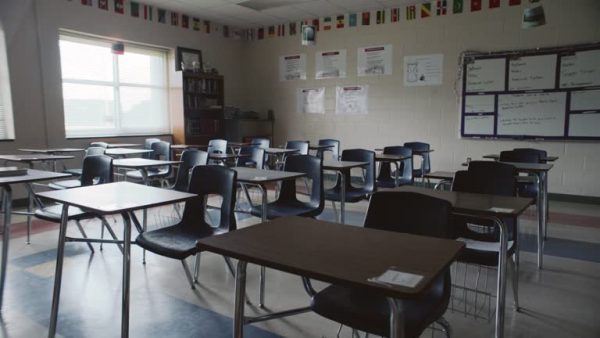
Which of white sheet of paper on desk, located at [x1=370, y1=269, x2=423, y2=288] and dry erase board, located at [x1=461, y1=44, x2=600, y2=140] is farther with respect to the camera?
dry erase board, located at [x1=461, y1=44, x2=600, y2=140]

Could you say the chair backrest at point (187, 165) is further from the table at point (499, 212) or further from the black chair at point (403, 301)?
the table at point (499, 212)

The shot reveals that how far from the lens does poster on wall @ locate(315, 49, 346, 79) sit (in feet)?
24.1

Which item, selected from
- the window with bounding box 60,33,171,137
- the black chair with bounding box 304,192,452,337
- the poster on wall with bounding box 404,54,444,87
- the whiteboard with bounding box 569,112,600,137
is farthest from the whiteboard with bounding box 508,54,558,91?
the window with bounding box 60,33,171,137

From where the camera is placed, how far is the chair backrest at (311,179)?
3.20 meters

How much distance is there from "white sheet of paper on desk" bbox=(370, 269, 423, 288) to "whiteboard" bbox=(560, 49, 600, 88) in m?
5.58

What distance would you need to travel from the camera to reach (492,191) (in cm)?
257

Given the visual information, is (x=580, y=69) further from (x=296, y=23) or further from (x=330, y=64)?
(x=296, y=23)

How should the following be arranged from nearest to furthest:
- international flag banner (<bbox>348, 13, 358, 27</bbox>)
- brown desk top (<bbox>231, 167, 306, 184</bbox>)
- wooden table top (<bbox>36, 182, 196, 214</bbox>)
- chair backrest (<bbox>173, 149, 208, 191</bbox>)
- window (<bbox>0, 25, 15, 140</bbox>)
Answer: wooden table top (<bbox>36, 182, 196, 214</bbox>) → brown desk top (<bbox>231, 167, 306, 184</bbox>) → chair backrest (<bbox>173, 149, 208, 191</bbox>) → window (<bbox>0, 25, 15, 140</bbox>) → international flag banner (<bbox>348, 13, 358, 27</bbox>)

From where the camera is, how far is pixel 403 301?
1.37 meters

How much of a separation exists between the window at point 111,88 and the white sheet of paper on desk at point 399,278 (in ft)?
19.8

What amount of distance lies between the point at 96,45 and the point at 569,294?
6474 mm

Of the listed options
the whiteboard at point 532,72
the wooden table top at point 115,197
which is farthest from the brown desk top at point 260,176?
the whiteboard at point 532,72

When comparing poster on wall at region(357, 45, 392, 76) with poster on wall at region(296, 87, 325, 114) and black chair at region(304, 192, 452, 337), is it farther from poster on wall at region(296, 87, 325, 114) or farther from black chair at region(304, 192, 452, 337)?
black chair at region(304, 192, 452, 337)

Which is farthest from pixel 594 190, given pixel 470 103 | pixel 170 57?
pixel 170 57
